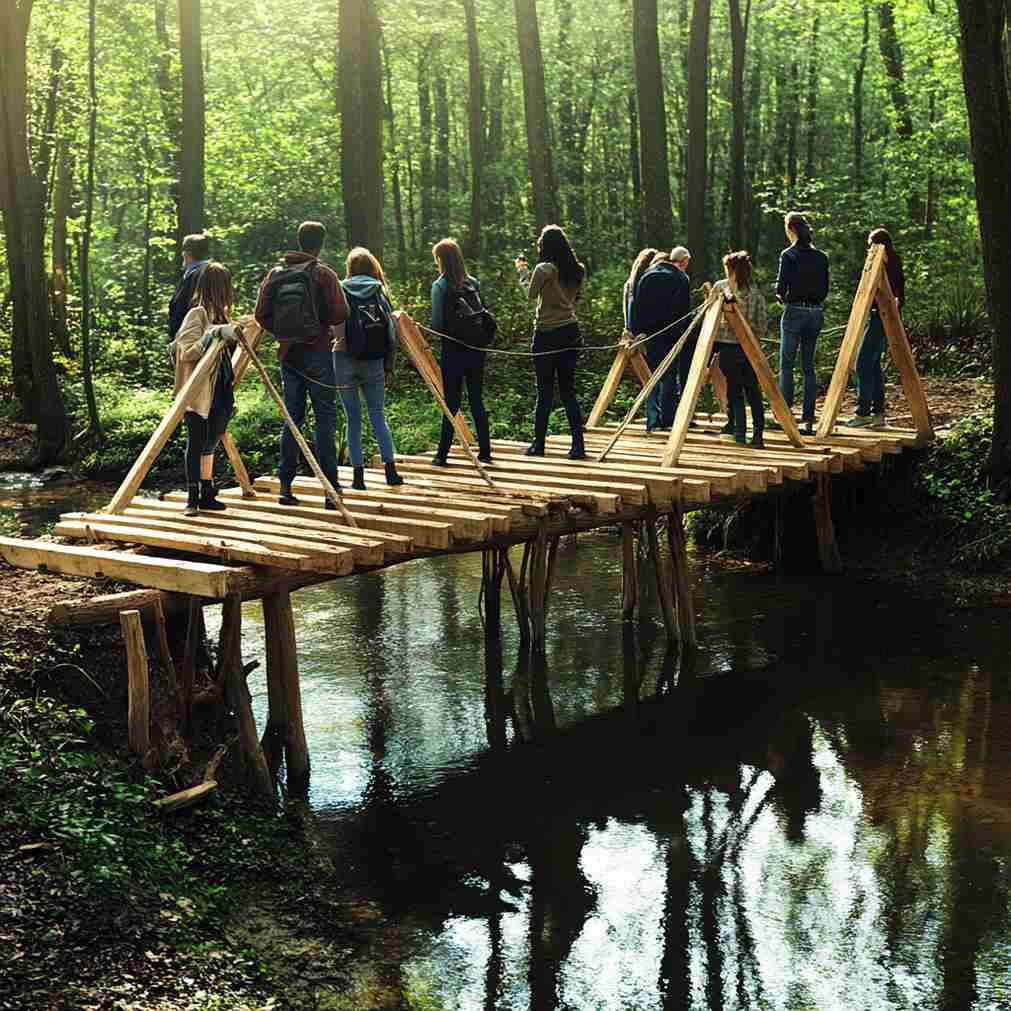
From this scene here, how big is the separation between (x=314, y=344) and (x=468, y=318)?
1676 millimetres

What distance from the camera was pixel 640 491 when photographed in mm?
12500

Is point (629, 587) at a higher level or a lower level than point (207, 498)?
lower

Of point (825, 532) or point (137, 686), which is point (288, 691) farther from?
point (825, 532)

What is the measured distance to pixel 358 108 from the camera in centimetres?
2316

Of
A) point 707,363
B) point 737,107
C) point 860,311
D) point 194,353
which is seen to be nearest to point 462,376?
point 707,363

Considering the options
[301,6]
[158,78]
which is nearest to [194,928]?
[158,78]

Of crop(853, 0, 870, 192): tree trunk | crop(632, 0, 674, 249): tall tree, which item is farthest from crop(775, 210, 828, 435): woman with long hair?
crop(853, 0, 870, 192): tree trunk

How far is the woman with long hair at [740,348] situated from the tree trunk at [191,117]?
13215 mm

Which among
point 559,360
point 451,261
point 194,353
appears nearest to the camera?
point 194,353

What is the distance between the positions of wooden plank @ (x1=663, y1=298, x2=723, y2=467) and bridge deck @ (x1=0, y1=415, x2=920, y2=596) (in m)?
0.25

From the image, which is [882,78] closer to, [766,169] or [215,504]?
[766,169]

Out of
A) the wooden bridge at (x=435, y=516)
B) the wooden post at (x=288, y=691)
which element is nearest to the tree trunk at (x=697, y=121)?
the wooden bridge at (x=435, y=516)

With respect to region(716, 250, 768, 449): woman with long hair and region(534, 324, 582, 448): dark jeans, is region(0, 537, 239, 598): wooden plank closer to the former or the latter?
region(534, 324, 582, 448): dark jeans

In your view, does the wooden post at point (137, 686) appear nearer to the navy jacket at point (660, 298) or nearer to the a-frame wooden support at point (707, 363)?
the a-frame wooden support at point (707, 363)
